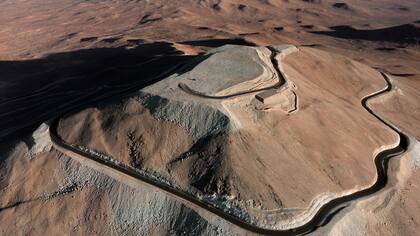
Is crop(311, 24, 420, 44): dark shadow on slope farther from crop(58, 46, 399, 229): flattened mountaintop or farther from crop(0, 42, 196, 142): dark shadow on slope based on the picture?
crop(58, 46, 399, 229): flattened mountaintop

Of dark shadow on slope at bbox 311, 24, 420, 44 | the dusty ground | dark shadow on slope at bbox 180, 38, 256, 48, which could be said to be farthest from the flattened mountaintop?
dark shadow on slope at bbox 311, 24, 420, 44

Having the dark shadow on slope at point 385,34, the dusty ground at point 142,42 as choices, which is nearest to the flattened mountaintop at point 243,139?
the dusty ground at point 142,42

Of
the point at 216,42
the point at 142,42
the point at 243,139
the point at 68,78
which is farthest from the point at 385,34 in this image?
the point at 243,139

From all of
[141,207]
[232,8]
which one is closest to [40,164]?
[141,207]

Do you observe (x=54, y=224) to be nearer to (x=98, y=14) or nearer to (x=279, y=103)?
(x=279, y=103)

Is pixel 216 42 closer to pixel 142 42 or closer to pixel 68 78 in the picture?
pixel 142 42

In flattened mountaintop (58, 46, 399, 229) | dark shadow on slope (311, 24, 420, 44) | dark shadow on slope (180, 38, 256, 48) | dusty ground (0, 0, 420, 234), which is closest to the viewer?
flattened mountaintop (58, 46, 399, 229)

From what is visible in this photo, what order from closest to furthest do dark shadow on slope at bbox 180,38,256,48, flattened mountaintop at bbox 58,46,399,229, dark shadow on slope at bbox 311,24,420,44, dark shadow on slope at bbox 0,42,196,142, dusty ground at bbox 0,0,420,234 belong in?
flattened mountaintop at bbox 58,46,399,229 → dusty ground at bbox 0,0,420,234 → dark shadow on slope at bbox 0,42,196,142 → dark shadow on slope at bbox 180,38,256,48 → dark shadow on slope at bbox 311,24,420,44

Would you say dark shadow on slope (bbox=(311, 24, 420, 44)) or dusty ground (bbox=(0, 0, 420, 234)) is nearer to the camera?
dusty ground (bbox=(0, 0, 420, 234))
